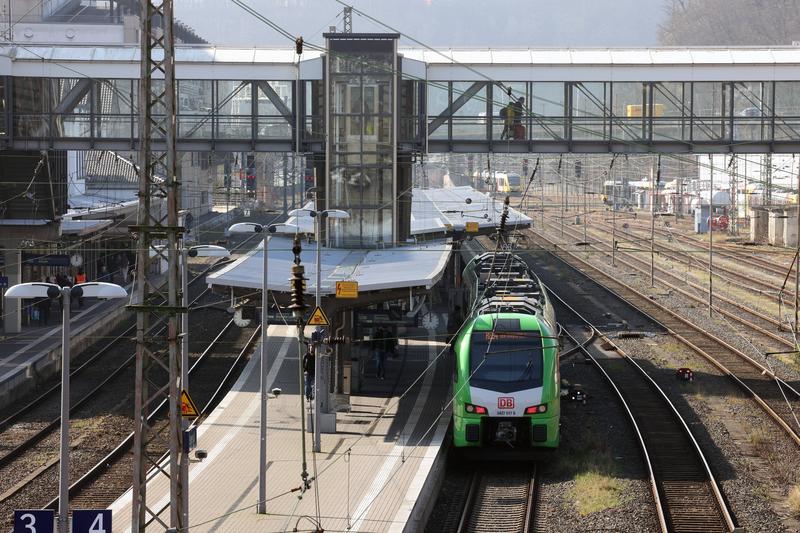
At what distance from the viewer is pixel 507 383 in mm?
21375

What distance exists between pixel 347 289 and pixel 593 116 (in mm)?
11468

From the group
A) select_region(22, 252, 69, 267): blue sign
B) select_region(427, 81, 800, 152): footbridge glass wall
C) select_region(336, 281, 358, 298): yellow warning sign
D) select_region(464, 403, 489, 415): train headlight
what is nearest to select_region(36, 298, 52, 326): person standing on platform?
select_region(22, 252, 69, 267): blue sign

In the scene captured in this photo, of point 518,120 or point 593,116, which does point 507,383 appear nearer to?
point 518,120

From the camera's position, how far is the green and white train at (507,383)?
2116 cm

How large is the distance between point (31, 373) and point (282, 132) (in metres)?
9.15

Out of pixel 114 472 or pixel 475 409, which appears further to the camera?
pixel 114 472

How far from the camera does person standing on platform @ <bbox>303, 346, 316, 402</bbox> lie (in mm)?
25281

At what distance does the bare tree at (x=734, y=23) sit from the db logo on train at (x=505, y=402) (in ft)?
396

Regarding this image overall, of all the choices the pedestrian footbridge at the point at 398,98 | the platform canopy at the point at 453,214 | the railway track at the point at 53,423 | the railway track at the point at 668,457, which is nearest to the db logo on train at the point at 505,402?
the railway track at the point at 668,457

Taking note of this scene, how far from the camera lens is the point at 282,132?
32625mm

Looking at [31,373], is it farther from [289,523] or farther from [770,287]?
[770,287]

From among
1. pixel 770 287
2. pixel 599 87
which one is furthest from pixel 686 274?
pixel 599 87

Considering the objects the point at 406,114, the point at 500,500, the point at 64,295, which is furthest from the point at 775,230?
the point at 64,295

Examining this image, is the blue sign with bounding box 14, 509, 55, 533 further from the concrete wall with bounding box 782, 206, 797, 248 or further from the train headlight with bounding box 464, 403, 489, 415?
the concrete wall with bounding box 782, 206, 797, 248
